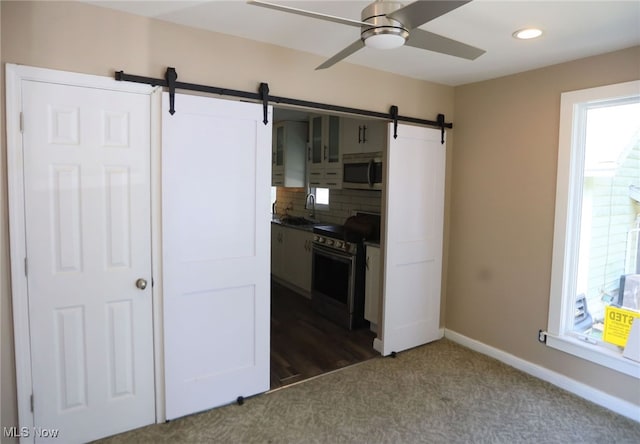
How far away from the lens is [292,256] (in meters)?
5.41

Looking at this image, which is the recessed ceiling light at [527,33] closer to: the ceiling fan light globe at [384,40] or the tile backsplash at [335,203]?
the ceiling fan light globe at [384,40]

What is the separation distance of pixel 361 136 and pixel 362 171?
0.39 m

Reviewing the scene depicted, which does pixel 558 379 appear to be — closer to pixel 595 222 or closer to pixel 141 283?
pixel 595 222

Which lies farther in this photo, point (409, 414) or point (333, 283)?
point (333, 283)

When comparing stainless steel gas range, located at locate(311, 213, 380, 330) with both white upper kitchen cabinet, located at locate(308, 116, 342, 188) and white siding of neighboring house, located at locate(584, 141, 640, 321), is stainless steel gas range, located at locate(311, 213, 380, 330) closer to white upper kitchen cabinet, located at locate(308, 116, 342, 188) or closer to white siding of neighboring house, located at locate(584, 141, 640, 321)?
white upper kitchen cabinet, located at locate(308, 116, 342, 188)

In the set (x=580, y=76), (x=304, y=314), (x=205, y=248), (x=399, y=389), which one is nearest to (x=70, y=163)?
(x=205, y=248)

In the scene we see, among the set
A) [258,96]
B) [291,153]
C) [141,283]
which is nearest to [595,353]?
[258,96]

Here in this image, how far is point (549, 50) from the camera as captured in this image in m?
2.74

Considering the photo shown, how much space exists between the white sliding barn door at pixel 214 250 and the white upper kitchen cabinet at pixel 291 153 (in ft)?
9.60

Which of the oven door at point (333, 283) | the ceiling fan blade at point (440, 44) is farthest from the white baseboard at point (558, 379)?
the ceiling fan blade at point (440, 44)

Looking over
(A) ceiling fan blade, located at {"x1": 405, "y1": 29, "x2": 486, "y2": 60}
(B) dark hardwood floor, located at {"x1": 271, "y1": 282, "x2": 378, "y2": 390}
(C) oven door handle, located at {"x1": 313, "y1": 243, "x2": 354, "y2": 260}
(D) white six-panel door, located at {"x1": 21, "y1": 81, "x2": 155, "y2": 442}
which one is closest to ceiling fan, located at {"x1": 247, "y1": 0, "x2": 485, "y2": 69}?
(A) ceiling fan blade, located at {"x1": 405, "y1": 29, "x2": 486, "y2": 60}

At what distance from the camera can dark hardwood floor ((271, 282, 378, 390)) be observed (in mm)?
3275

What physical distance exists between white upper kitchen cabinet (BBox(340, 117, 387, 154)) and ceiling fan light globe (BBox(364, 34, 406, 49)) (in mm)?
2232

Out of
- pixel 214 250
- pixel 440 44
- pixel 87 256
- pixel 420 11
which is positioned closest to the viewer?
pixel 420 11
